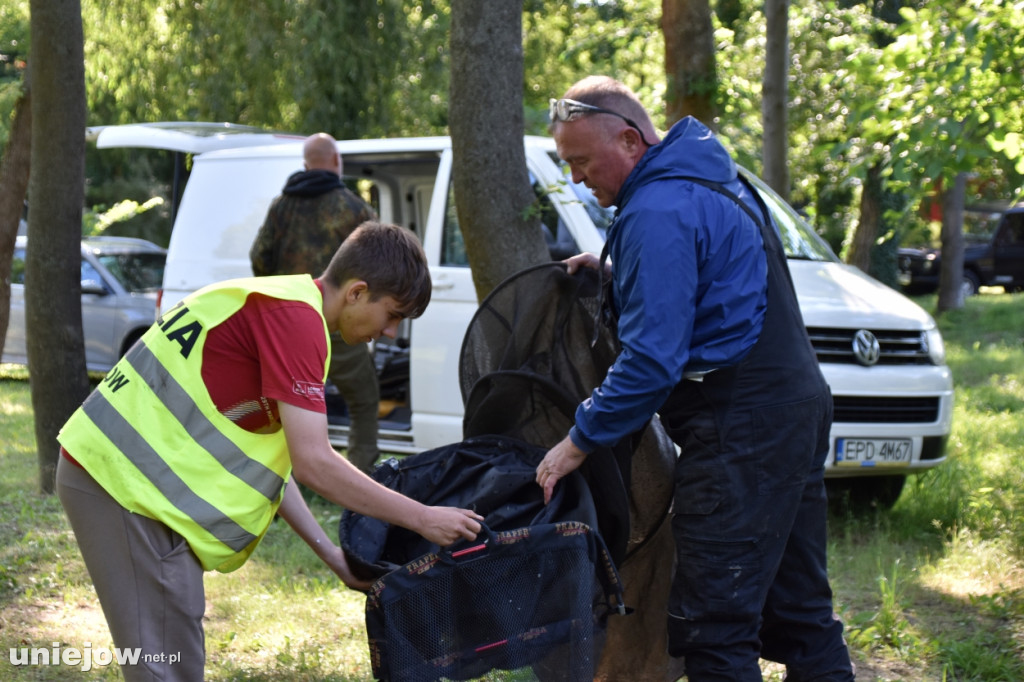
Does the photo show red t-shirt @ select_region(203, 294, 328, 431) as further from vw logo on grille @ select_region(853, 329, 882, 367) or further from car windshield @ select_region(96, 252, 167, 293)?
car windshield @ select_region(96, 252, 167, 293)

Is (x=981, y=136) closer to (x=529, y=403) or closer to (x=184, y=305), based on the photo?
(x=529, y=403)

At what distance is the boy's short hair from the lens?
8.38 feet

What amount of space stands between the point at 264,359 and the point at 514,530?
2.54 ft

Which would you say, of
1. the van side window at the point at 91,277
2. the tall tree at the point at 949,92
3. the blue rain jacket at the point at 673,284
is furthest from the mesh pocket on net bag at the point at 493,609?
the van side window at the point at 91,277

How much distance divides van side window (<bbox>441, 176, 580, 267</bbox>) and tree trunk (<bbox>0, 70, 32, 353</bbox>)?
328cm

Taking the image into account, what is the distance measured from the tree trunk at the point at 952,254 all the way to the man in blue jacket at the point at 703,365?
1628cm

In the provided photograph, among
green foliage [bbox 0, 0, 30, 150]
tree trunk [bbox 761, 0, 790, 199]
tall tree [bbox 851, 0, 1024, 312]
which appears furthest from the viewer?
green foliage [bbox 0, 0, 30, 150]

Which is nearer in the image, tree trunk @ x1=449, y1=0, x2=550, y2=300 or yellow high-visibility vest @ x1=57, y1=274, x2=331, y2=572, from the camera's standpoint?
yellow high-visibility vest @ x1=57, y1=274, x2=331, y2=572

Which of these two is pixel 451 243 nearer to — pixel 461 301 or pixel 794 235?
pixel 461 301

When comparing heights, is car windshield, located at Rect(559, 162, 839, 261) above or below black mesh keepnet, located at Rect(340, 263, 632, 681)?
above

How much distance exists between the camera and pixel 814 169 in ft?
58.1

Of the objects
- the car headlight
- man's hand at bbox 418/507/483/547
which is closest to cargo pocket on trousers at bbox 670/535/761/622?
man's hand at bbox 418/507/483/547

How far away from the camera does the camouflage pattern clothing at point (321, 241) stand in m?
6.05

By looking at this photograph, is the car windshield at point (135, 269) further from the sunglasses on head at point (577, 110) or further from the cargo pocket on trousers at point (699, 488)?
the cargo pocket on trousers at point (699, 488)
